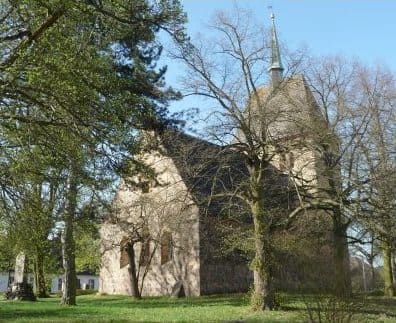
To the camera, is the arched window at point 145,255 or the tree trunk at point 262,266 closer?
the tree trunk at point 262,266

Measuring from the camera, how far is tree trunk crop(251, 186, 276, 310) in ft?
66.5

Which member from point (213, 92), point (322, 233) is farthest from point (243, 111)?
point (322, 233)

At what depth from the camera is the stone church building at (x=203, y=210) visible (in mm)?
21375

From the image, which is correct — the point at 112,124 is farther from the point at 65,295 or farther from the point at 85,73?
the point at 65,295

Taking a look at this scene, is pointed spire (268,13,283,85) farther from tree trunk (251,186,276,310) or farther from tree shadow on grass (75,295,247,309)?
tree shadow on grass (75,295,247,309)

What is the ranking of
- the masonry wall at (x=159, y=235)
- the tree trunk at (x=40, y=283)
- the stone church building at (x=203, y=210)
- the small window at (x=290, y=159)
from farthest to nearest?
the tree trunk at (x=40, y=283) < the small window at (x=290, y=159) < the masonry wall at (x=159, y=235) < the stone church building at (x=203, y=210)

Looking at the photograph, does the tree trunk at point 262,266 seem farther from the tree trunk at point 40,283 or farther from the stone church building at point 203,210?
the tree trunk at point 40,283

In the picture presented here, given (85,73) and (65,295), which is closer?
(85,73)

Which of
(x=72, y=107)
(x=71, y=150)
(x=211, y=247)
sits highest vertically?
(x=72, y=107)

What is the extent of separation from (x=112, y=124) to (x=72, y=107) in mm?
1067

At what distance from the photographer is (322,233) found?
93.7ft

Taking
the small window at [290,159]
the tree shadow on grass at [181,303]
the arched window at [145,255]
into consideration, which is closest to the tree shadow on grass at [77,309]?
the tree shadow on grass at [181,303]

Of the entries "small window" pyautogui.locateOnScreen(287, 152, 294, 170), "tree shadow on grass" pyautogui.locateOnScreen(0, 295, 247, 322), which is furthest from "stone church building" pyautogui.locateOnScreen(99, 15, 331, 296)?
"tree shadow on grass" pyautogui.locateOnScreen(0, 295, 247, 322)

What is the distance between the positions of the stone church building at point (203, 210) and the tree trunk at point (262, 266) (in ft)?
3.44
